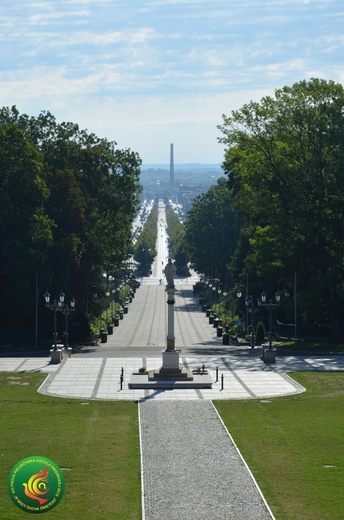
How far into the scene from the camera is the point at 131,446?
1528 inches

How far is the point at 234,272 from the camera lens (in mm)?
105062

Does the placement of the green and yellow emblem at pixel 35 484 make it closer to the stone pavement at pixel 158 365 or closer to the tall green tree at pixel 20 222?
the stone pavement at pixel 158 365

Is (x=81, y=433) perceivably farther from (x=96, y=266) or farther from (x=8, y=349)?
(x=96, y=266)

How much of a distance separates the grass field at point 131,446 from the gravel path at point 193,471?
48 centimetres

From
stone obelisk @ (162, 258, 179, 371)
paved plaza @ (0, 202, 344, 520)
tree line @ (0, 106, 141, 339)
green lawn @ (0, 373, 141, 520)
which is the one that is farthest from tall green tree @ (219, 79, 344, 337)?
green lawn @ (0, 373, 141, 520)

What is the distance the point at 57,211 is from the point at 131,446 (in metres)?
46.2

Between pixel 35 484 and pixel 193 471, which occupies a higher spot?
pixel 35 484

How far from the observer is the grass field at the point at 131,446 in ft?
99.9

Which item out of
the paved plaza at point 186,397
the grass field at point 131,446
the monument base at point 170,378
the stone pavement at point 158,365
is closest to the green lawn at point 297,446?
the grass field at point 131,446

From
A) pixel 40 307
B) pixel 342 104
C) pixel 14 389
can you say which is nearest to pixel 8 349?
pixel 40 307

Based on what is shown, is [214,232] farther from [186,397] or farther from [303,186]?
[186,397]

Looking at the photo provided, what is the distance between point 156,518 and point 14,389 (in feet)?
85.3

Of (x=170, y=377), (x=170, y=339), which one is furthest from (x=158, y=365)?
(x=170, y=377)

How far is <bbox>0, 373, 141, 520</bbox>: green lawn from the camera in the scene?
99.0 feet
